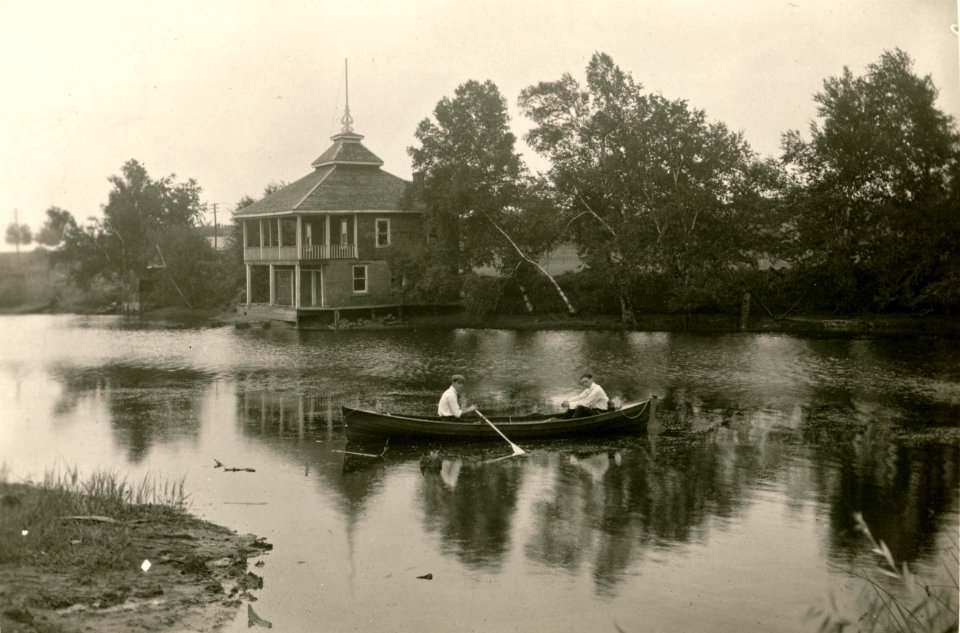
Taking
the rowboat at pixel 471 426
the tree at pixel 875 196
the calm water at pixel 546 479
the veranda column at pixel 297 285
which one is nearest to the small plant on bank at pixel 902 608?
the calm water at pixel 546 479

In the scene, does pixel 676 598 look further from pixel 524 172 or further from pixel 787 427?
pixel 524 172

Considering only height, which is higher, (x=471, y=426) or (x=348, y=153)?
(x=348, y=153)

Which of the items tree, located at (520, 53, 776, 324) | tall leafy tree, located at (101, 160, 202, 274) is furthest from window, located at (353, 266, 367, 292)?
tall leafy tree, located at (101, 160, 202, 274)

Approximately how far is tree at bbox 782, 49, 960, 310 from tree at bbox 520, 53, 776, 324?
242 cm

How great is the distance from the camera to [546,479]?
16609 millimetres

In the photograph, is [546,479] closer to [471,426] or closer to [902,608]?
[471,426]

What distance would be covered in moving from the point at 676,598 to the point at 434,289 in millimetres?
36304

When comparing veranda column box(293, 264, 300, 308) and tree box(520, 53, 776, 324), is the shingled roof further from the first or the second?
tree box(520, 53, 776, 324)

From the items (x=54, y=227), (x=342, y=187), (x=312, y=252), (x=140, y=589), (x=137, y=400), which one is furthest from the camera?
(x=342, y=187)

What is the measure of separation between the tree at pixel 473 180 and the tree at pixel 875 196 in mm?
12428

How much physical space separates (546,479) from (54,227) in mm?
26401

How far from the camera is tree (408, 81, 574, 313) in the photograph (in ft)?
141

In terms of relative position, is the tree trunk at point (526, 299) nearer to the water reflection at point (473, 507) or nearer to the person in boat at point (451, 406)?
the person in boat at point (451, 406)

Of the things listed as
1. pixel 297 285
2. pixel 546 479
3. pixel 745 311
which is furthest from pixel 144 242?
pixel 546 479
